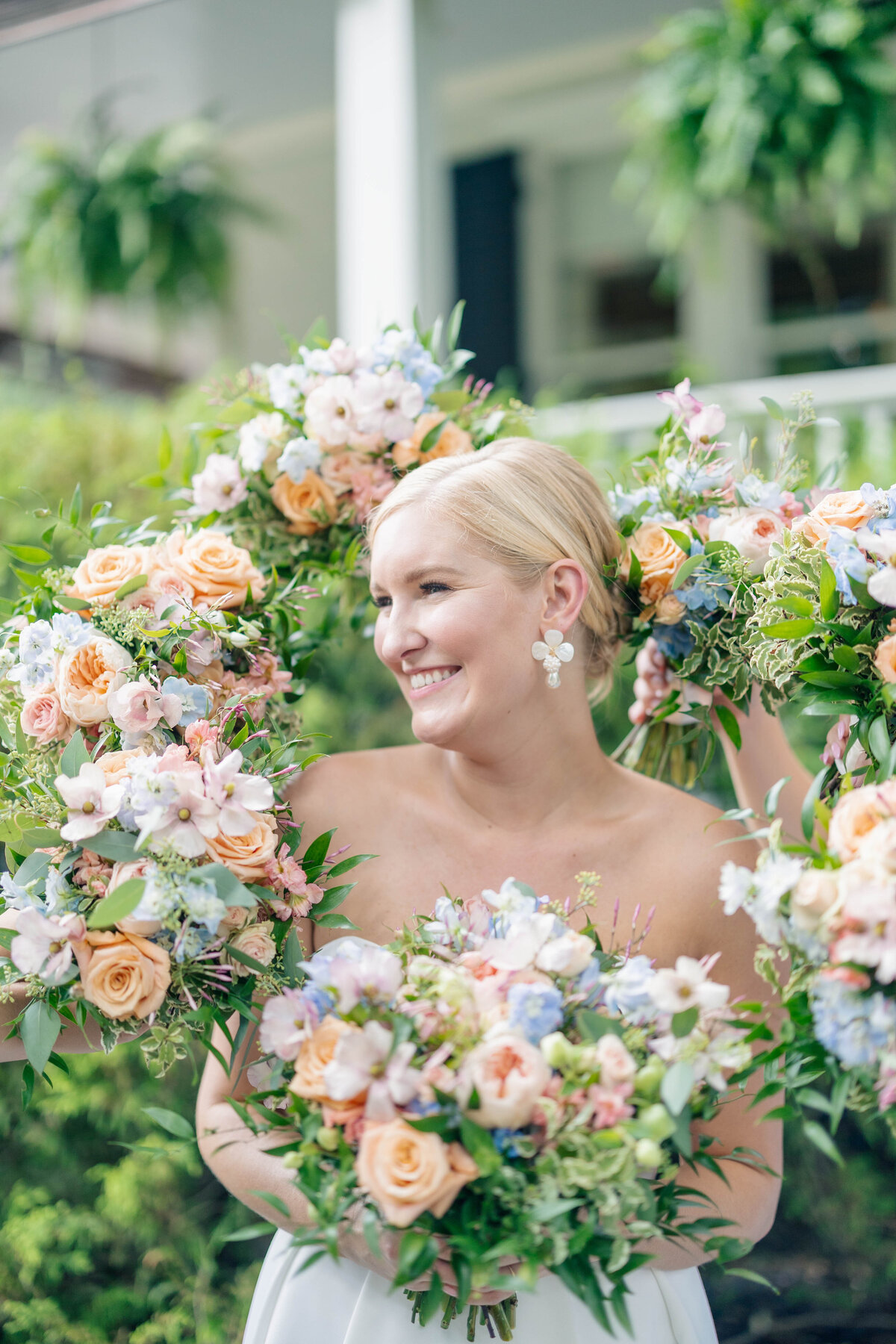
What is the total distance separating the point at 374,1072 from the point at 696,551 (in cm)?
101

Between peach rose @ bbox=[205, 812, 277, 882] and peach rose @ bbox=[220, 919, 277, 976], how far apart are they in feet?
0.21

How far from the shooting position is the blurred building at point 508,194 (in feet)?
22.8

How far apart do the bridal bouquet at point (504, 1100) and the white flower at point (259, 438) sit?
1.09 metres

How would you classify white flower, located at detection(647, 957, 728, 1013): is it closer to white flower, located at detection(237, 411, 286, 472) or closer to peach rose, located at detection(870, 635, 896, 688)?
peach rose, located at detection(870, 635, 896, 688)

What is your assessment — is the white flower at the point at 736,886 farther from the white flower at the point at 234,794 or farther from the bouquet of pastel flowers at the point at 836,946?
the white flower at the point at 234,794

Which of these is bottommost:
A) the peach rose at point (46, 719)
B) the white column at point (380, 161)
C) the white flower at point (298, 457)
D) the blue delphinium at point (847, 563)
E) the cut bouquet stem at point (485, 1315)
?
the cut bouquet stem at point (485, 1315)

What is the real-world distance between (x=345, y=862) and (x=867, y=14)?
487cm

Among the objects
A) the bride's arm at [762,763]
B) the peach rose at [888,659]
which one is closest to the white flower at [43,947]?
the peach rose at [888,659]

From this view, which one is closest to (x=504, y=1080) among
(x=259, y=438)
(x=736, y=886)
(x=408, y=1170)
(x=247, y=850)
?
(x=408, y=1170)

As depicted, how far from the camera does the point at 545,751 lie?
6.33 ft

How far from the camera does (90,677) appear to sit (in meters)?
1.65

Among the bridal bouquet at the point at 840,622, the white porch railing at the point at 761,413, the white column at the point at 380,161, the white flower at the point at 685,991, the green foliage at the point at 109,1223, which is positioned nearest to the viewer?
the white flower at the point at 685,991

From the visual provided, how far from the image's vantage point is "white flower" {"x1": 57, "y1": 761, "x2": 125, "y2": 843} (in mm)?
1431

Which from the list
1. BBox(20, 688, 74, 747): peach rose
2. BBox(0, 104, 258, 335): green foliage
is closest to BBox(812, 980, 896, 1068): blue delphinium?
BBox(20, 688, 74, 747): peach rose
